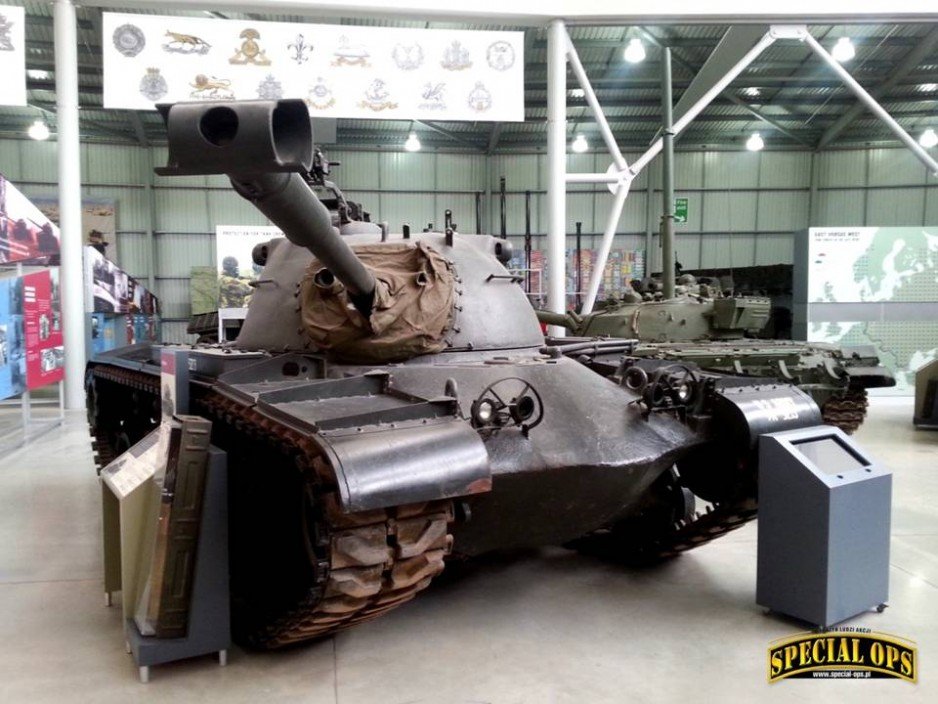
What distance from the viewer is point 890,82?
19812mm

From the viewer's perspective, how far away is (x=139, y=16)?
36.9ft

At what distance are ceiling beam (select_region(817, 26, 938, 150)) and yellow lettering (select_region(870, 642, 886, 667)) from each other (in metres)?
16.3

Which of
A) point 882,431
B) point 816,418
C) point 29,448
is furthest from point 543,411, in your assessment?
point 882,431

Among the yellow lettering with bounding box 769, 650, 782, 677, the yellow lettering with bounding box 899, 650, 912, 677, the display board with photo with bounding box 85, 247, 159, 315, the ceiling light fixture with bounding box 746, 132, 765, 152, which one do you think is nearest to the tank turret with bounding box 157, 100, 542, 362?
the yellow lettering with bounding box 769, 650, 782, 677

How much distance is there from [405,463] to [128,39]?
1055cm

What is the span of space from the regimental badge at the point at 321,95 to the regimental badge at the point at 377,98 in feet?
1.59

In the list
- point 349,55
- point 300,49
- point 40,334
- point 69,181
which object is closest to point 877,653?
point 40,334

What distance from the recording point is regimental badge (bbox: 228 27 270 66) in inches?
448

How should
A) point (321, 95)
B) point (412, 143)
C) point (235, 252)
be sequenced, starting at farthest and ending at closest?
point (412, 143) → point (235, 252) → point (321, 95)

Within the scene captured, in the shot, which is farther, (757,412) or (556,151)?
(556,151)

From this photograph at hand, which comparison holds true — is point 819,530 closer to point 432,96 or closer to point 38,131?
point 432,96

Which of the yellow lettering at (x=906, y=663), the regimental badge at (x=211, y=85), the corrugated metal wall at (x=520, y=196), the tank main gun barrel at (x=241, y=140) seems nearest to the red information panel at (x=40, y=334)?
the regimental badge at (x=211, y=85)

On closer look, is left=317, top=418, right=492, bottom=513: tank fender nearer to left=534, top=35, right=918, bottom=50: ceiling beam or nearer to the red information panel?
the red information panel

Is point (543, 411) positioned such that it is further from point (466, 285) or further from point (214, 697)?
point (214, 697)
